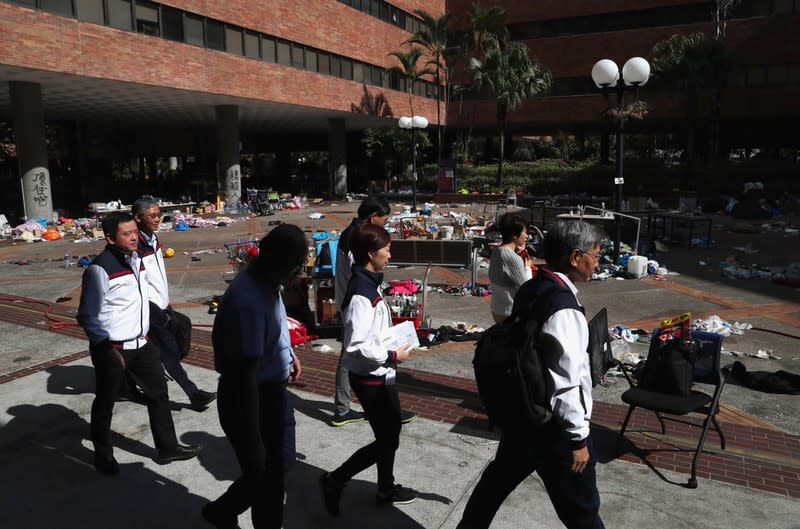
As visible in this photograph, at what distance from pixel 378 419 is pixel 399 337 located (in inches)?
20.7

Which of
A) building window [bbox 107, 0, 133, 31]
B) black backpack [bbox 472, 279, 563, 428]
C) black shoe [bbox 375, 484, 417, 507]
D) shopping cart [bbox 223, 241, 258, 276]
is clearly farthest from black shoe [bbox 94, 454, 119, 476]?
building window [bbox 107, 0, 133, 31]

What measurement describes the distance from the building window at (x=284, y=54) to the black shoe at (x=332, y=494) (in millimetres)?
26968

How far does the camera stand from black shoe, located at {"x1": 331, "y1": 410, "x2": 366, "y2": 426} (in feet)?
17.1

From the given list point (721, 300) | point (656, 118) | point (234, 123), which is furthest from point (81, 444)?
point (656, 118)

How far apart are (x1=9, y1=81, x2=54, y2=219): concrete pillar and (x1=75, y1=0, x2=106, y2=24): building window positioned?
334cm

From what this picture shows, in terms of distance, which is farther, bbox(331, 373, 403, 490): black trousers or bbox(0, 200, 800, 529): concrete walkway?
bbox(0, 200, 800, 529): concrete walkway

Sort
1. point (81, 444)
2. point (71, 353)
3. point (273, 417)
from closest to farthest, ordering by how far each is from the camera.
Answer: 1. point (273, 417)
2. point (81, 444)
3. point (71, 353)

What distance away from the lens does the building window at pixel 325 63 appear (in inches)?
1216

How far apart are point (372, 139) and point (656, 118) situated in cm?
1830

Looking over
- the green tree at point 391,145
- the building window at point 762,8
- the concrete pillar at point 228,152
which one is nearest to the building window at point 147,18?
the concrete pillar at point 228,152

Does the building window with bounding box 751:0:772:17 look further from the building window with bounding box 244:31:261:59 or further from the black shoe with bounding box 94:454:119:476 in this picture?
the black shoe with bounding box 94:454:119:476

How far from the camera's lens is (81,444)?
495cm

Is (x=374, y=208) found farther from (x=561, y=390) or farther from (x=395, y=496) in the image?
(x=561, y=390)

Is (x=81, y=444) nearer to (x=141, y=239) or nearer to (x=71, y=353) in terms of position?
(x=141, y=239)
